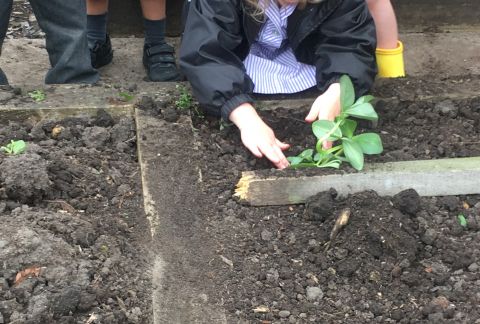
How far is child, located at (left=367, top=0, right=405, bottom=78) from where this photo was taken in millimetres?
3020

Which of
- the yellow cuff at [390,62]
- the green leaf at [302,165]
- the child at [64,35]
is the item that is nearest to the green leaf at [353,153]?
the green leaf at [302,165]

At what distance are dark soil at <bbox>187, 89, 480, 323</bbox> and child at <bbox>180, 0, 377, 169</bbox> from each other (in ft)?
0.64

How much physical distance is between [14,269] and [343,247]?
0.85 meters

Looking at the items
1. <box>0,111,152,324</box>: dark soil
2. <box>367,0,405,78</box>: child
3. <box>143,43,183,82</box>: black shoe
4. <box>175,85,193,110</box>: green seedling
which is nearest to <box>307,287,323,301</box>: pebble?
<box>0,111,152,324</box>: dark soil

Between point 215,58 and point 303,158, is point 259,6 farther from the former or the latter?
point 303,158

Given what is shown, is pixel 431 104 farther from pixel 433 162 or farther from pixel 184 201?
pixel 184 201

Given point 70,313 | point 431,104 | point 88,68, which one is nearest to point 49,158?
point 70,313

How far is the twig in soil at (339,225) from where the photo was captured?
2.01 m

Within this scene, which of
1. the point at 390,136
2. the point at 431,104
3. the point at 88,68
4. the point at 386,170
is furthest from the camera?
the point at 88,68

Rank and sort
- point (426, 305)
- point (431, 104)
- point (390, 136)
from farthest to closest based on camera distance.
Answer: point (431, 104)
point (390, 136)
point (426, 305)

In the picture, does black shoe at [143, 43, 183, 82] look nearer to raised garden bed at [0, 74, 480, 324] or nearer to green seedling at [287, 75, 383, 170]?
raised garden bed at [0, 74, 480, 324]

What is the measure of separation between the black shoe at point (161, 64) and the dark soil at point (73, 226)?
883 millimetres

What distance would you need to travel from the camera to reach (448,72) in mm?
3705

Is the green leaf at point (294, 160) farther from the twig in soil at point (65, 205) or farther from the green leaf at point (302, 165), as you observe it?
the twig in soil at point (65, 205)
